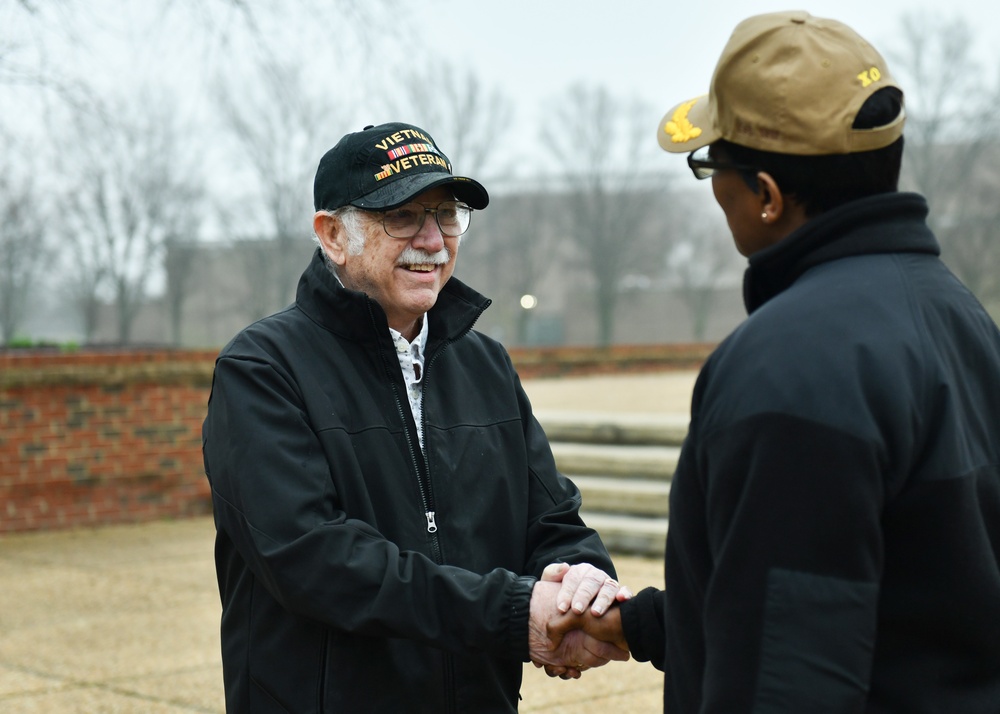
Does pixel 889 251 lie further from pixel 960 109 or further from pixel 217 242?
pixel 217 242

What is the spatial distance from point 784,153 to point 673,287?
49.0 m

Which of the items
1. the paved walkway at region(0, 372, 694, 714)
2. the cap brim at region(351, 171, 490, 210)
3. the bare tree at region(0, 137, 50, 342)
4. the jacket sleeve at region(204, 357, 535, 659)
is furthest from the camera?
the bare tree at region(0, 137, 50, 342)

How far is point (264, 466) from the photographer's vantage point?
7.61 ft

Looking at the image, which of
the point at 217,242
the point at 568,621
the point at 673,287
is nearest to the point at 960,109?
the point at 673,287

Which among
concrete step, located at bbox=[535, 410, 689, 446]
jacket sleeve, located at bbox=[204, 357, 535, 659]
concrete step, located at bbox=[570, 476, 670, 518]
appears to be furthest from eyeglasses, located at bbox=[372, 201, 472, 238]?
concrete step, located at bbox=[535, 410, 689, 446]

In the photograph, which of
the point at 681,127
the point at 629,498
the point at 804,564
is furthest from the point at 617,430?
the point at 804,564

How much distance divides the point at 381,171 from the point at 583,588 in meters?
1.08

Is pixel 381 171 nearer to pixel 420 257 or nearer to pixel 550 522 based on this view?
pixel 420 257

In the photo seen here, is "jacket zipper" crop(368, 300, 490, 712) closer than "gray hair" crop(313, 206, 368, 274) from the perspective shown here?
Yes

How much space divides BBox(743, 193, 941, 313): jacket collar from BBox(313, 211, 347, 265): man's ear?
4.26ft

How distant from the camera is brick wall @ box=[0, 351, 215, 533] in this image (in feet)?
25.8

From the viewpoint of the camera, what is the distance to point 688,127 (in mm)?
1812

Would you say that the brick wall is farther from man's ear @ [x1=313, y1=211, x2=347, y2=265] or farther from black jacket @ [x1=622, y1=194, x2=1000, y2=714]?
black jacket @ [x1=622, y1=194, x2=1000, y2=714]

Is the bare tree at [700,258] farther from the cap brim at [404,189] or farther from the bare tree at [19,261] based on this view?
the cap brim at [404,189]
